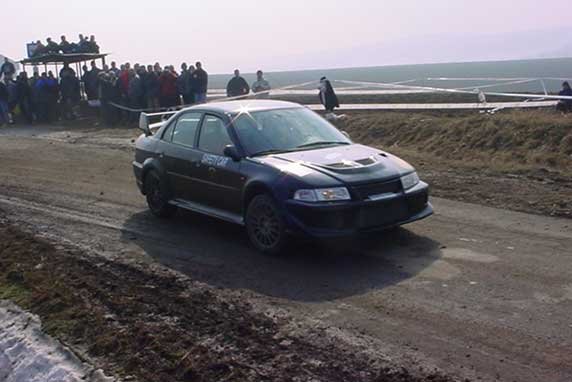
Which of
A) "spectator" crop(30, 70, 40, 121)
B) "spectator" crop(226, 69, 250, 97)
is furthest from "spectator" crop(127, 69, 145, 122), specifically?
"spectator" crop(30, 70, 40, 121)

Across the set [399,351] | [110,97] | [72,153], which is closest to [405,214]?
[399,351]

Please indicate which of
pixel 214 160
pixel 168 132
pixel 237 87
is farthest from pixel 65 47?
pixel 214 160

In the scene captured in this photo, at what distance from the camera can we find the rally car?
301 inches

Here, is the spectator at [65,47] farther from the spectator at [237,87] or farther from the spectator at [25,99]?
the spectator at [237,87]

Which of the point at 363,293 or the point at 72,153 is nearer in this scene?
the point at 363,293

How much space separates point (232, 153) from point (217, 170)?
374mm

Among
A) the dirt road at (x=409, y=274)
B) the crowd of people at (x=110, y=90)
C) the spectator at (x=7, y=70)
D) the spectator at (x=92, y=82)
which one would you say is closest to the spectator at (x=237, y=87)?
the crowd of people at (x=110, y=90)

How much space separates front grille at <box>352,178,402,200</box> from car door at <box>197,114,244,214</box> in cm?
146

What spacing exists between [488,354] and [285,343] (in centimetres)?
155

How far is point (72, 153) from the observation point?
17.8m

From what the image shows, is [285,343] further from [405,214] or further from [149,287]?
[405,214]

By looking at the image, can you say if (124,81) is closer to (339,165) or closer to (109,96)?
(109,96)

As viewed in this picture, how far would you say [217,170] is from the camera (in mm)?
8758

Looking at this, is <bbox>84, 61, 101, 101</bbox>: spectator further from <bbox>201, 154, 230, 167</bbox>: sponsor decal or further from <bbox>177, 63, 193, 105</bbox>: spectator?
<bbox>201, 154, 230, 167</bbox>: sponsor decal
